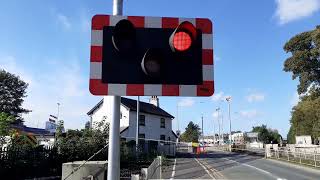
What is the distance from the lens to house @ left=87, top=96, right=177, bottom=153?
184 ft

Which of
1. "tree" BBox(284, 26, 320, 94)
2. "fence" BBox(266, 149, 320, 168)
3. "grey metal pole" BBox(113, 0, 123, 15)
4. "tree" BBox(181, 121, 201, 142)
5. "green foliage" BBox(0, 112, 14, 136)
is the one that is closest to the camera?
"grey metal pole" BBox(113, 0, 123, 15)

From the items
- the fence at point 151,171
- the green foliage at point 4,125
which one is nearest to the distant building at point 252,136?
the green foliage at point 4,125

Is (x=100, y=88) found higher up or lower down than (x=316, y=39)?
lower down

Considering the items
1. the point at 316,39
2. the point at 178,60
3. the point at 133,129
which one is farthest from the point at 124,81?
the point at 133,129

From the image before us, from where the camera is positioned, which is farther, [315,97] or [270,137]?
[270,137]

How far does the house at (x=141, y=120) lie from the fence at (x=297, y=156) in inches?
600

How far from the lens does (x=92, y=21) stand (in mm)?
3756

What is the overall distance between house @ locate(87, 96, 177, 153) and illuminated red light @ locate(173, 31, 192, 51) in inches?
1879

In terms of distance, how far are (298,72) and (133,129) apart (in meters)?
22.1

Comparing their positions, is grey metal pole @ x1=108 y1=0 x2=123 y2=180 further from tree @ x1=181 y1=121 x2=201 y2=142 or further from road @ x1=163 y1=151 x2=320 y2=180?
tree @ x1=181 y1=121 x2=201 y2=142

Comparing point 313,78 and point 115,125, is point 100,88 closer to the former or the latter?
point 115,125

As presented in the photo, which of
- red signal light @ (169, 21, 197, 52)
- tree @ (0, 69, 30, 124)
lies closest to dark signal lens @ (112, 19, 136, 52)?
red signal light @ (169, 21, 197, 52)

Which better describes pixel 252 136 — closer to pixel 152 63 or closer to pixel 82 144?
pixel 82 144

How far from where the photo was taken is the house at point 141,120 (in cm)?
5611
